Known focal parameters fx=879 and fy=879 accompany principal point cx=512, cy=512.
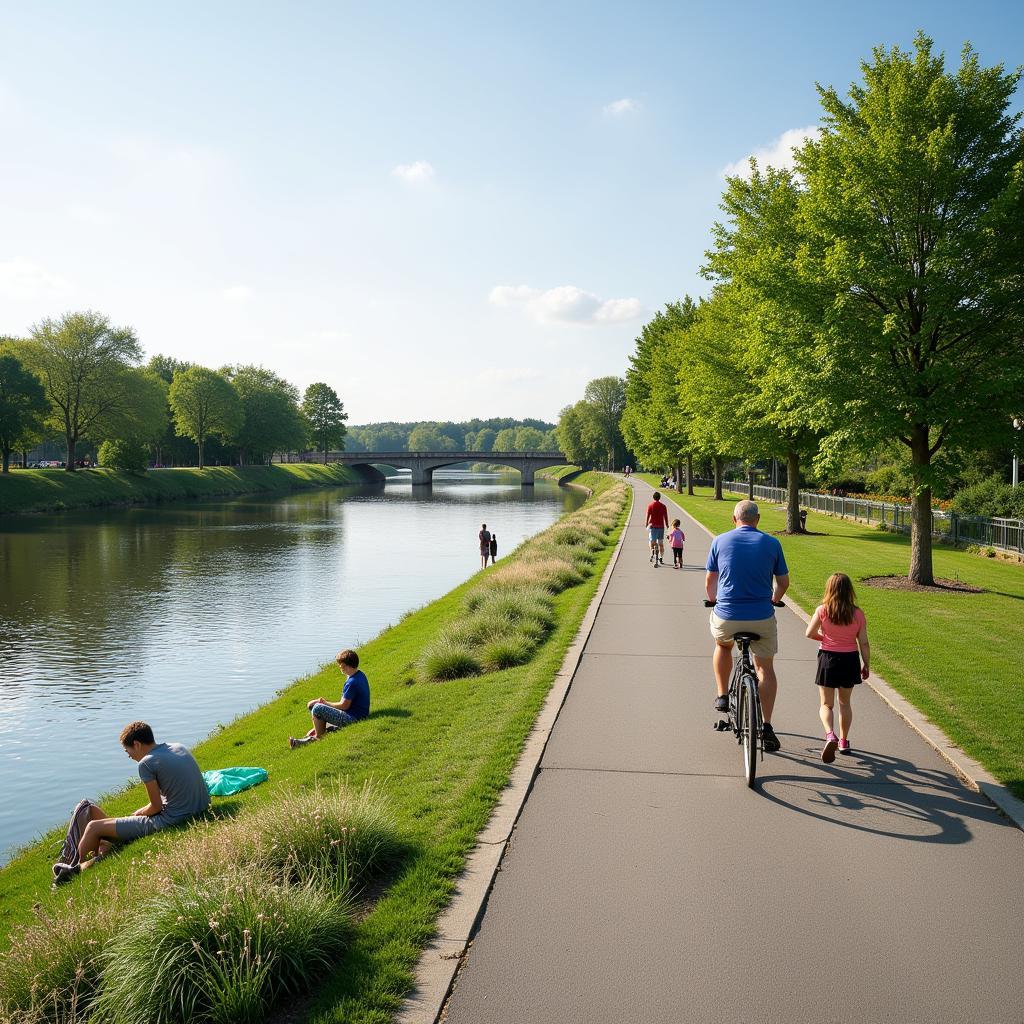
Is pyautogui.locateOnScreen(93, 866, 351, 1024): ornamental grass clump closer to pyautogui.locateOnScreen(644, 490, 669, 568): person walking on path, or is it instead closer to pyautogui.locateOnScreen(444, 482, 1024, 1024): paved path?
pyautogui.locateOnScreen(444, 482, 1024, 1024): paved path

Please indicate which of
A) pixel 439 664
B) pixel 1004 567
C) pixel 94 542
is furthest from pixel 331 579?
pixel 1004 567

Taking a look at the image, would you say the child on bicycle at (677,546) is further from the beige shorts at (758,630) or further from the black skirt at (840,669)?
the beige shorts at (758,630)

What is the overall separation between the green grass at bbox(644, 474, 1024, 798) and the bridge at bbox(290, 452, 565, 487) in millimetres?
88153

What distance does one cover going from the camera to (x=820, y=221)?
18.0 metres

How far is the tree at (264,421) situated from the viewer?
319 ft

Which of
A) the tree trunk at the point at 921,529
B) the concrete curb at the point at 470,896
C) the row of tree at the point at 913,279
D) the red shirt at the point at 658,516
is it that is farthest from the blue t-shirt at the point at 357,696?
the red shirt at the point at 658,516

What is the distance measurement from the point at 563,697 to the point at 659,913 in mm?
4866

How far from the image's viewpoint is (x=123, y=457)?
68062 millimetres

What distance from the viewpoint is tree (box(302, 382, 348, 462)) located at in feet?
407

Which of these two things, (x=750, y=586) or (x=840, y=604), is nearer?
(x=750, y=586)

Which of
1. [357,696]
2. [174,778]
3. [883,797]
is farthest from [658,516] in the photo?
[174,778]

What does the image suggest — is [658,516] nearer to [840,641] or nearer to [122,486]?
[840,641]

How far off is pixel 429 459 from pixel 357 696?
10543 centimetres

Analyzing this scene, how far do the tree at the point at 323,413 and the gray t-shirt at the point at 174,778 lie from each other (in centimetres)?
11859
